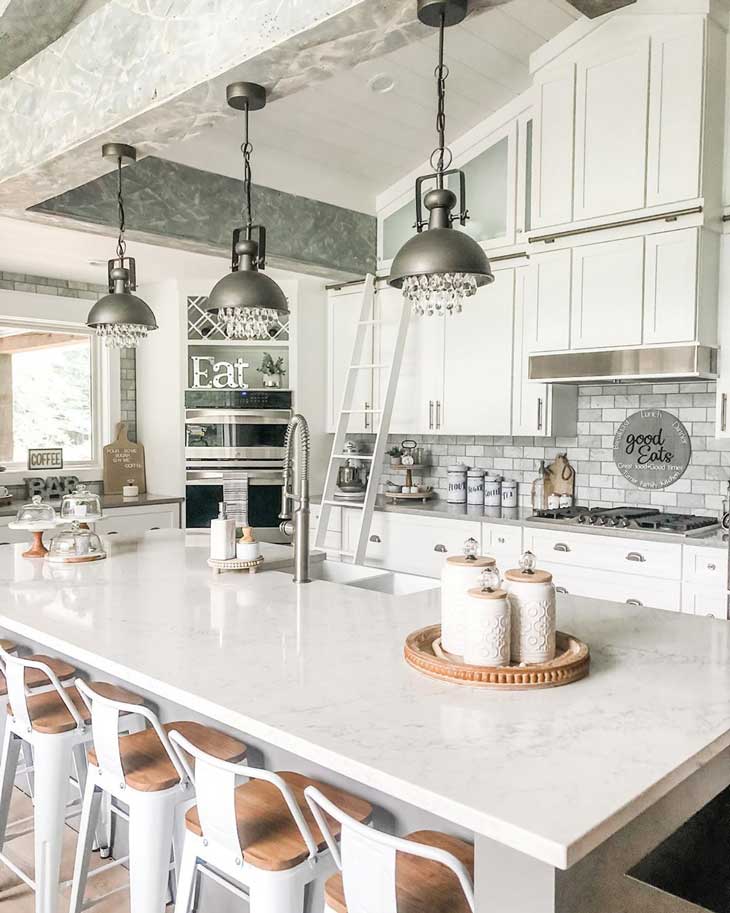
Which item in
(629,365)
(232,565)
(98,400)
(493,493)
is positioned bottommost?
(232,565)

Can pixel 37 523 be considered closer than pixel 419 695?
No

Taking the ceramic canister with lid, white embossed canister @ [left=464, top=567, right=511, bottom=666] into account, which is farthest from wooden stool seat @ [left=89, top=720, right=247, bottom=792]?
the ceramic canister with lid

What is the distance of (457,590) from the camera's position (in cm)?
182

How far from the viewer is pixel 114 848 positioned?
9.02 ft

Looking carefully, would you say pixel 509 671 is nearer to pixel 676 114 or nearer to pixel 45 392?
pixel 676 114

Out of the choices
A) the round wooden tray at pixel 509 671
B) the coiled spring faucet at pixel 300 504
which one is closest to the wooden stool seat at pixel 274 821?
the round wooden tray at pixel 509 671

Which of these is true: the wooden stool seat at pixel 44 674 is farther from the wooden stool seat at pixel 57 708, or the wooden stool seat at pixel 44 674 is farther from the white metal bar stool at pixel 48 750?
the white metal bar stool at pixel 48 750

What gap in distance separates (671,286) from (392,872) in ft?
10.8

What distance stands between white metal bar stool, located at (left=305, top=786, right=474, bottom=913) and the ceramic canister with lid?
3.76m

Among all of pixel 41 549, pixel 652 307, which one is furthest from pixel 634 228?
pixel 41 549

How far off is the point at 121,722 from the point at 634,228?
3.25m

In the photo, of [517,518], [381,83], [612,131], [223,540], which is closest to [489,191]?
[612,131]

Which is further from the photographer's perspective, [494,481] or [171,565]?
[494,481]

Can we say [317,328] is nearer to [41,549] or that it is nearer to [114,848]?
[41,549]
